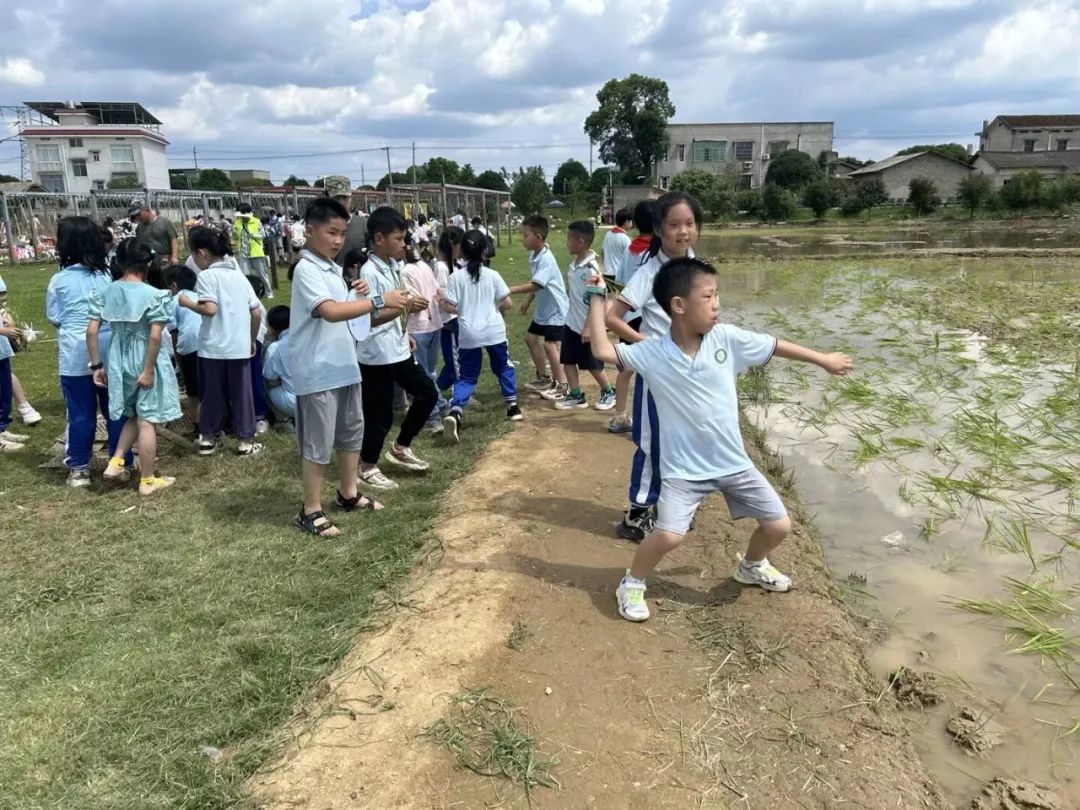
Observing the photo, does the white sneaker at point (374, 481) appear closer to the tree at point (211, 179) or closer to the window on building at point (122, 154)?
the window on building at point (122, 154)

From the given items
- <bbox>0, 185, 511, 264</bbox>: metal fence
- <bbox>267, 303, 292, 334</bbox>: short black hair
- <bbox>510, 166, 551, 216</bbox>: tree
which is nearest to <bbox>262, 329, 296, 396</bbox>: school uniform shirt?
<bbox>267, 303, 292, 334</bbox>: short black hair

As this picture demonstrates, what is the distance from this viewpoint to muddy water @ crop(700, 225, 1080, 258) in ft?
88.7

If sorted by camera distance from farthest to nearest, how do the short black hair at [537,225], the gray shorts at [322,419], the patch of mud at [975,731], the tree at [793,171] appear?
the tree at [793,171] < the short black hair at [537,225] < the gray shorts at [322,419] < the patch of mud at [975,731]

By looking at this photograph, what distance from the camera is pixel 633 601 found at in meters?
3.30

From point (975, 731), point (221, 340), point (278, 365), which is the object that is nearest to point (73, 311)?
point (221, 340)

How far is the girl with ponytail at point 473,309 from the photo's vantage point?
6.10 meters

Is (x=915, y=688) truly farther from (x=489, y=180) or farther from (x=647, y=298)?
(x=489, y=180)

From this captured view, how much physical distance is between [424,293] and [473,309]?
0.48 meters

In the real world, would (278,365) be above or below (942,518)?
above

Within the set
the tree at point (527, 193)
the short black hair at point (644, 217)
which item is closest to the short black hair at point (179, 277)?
the short black hair at point (644, 217)

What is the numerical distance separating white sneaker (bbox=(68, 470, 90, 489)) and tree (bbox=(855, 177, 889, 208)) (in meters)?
52.3

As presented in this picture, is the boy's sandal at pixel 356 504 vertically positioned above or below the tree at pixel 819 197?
below

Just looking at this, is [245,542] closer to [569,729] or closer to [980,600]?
[569,729]

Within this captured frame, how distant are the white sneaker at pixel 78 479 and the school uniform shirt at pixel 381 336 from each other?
2217 millimetres
